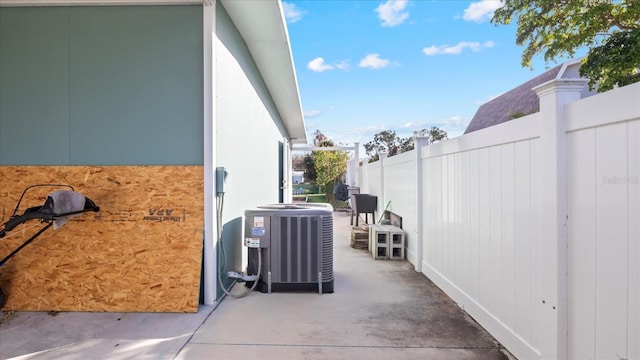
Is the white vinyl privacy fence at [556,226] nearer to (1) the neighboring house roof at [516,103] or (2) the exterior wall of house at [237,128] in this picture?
(2) the exterior wall of house at [237,128]

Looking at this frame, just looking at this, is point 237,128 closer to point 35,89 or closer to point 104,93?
point 104,93

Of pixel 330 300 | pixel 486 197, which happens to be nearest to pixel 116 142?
pixel 330 300

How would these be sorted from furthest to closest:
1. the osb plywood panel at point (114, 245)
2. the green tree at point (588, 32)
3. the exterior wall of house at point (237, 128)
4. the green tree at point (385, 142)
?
the green tree at point (385, 142) < the green tree at point (588, 32) < the exterior wall of house at point (237, 128) < the osb plywood panel at point (114, 245)

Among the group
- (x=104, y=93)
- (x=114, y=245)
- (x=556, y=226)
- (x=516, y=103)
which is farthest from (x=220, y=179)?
(x=516, y=103)

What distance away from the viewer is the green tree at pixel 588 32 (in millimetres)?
7383

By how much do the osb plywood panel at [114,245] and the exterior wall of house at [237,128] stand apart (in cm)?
52

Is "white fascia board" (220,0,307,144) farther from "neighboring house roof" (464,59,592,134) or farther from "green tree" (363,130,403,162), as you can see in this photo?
"green tree" (363,130,403,162)

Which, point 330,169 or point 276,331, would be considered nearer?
point 276,331

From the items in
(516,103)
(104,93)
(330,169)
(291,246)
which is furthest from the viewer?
(330,169)

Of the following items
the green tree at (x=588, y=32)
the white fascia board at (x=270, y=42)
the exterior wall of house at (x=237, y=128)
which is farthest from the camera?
the green tree at (x=588, y=32)

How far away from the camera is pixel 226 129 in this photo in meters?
3.96

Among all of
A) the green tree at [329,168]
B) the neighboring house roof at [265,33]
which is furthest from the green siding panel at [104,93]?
the green tree at [329,168]

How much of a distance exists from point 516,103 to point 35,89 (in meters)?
16.2

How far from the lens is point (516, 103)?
1510 cm
